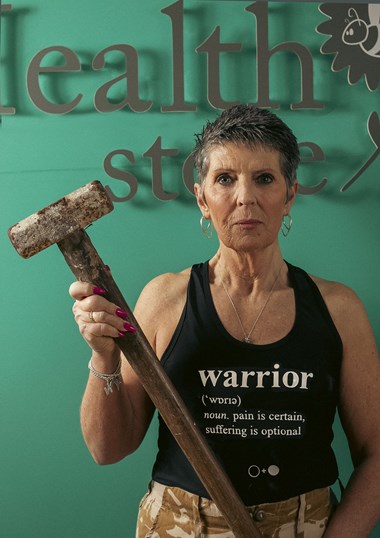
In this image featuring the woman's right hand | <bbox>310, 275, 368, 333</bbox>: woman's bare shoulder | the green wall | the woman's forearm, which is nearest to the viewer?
the woman's right hand

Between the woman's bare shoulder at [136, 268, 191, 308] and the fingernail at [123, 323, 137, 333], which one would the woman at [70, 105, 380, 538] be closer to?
the woman's bare shoulder at [136, 268, 191, 308]

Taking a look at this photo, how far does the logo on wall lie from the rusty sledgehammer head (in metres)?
0.93

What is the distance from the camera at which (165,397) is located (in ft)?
4.75

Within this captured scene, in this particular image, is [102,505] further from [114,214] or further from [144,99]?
[144,99]

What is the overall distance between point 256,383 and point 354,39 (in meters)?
0.98

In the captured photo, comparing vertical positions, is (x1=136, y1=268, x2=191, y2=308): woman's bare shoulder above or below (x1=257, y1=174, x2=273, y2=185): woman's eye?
below

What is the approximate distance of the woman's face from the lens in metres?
1.55

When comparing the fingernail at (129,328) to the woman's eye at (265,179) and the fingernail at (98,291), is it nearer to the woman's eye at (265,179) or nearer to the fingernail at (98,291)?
the fingernail at (98,291)

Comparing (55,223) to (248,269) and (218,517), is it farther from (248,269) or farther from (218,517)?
(218,517)

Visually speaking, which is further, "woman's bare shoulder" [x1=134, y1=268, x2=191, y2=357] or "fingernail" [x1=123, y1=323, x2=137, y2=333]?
"woman's bare shoulder" [x1=134, y1=268, x2=191, y2=357]

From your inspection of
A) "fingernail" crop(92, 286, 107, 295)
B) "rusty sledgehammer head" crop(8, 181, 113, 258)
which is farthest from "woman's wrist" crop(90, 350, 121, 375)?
"rusty sledgehammer head" crop(8, 181, 113, 258)

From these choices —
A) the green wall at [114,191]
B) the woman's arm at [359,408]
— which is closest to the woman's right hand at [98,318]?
the woman's arm at [359,408]

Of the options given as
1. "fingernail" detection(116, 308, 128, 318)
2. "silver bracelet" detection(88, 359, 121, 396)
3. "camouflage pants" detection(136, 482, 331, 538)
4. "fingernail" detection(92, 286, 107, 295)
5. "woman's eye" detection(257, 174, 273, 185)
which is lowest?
"camouflage pants" detection(136, 482, 331, 538)

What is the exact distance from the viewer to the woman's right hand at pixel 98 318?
1.38 meters
